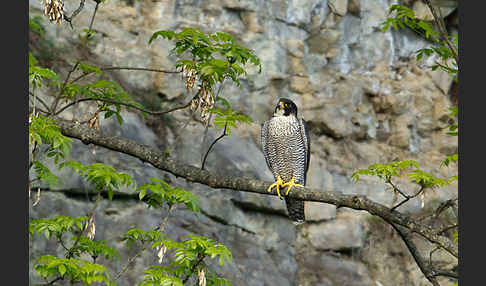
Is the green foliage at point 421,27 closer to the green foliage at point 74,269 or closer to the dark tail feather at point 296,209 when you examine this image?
the dark tail feather at point 296,209

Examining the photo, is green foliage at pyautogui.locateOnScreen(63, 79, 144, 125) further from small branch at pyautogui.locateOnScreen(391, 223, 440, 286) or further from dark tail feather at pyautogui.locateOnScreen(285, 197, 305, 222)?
small branch at pyautogui.locateOnScreen(391, 223, 440, 286)

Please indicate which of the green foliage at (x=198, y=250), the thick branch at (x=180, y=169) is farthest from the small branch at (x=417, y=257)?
the green foliage at (x=198, y=250)

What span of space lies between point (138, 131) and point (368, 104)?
483 centimetres

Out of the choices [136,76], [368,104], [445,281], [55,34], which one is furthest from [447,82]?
[55,34]

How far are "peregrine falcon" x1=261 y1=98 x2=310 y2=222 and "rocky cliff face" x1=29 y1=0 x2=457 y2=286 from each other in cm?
216

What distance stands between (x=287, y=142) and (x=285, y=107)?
389 millimetres

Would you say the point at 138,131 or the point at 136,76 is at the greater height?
the point at 136,76

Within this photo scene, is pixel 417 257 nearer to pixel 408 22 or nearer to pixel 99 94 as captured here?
pixel 408 22

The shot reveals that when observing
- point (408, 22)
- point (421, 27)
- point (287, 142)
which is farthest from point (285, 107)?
point (421, 27)

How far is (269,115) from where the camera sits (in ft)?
32.3

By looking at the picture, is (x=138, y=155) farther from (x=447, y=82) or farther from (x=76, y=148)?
(x=447, y=82)

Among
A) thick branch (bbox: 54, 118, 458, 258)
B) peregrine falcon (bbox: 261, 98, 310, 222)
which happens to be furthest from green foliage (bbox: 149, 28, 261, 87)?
peregrine falcon (bbox: 261, 98, 310, 222)

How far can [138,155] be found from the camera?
4.22 meters

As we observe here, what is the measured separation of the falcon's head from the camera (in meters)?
5.39
